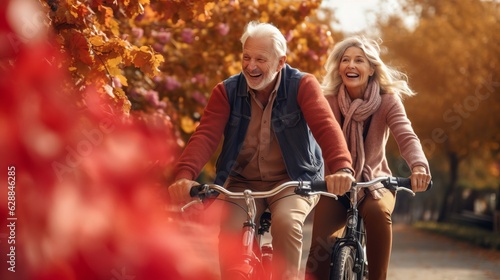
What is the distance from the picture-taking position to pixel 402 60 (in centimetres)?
2880

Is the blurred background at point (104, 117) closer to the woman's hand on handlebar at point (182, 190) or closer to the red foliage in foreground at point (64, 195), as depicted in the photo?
the red foliage in foreground at point (64, 195)

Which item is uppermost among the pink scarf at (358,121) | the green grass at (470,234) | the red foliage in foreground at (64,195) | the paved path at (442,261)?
the green grass at (470,234)

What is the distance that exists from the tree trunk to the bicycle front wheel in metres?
28.9

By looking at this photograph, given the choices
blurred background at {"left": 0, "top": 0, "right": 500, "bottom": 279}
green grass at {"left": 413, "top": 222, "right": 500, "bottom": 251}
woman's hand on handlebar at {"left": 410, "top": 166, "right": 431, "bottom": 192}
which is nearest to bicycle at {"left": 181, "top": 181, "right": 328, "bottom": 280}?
blurred background at {"left": 0, "top": 0, "right": 500, "bottom": 279}

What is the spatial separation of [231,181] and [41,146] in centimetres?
376

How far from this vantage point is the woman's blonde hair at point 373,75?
5.18 metres

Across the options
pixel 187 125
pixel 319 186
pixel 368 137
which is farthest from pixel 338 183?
pixel 187 125

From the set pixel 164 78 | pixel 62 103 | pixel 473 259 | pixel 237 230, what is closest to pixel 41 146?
pixel 62 103

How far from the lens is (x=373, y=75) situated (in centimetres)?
526

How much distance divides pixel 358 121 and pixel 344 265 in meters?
0.95

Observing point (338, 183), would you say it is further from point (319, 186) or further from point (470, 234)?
point (470, 234)

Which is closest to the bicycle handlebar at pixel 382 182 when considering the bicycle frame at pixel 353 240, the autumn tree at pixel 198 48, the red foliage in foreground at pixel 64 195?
the bicycle frame at pixel 353 240

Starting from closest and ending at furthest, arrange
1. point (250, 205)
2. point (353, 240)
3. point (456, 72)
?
point (250, 205), point (353, 240), point (456, 72)

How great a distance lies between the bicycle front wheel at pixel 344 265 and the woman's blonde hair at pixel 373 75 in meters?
1.06
